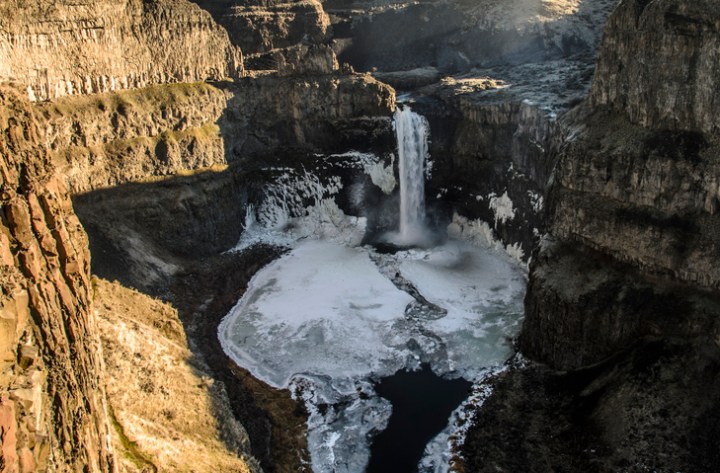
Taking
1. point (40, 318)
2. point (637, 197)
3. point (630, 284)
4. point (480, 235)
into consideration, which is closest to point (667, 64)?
point (637, 197)

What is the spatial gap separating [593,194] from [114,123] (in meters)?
28.7

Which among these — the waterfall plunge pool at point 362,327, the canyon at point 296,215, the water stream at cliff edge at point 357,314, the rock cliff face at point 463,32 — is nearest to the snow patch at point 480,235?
the canyon at point 296,215

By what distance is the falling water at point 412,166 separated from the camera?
52.8m

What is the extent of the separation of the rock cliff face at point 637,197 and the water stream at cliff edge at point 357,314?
207 inches

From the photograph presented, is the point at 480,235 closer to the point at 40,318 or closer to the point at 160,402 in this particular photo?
the point at 160,402

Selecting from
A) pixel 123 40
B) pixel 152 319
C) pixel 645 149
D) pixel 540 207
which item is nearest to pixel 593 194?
pixel 645 149

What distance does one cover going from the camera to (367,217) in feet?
174

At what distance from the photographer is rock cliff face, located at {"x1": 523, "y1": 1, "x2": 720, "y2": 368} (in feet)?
93.4

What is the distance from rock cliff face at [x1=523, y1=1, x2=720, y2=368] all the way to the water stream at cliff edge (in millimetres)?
5268

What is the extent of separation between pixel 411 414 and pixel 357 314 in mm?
9485

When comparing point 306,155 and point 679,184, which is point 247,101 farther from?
point 679,184

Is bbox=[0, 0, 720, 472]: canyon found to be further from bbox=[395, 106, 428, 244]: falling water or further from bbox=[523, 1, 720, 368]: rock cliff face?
bbox=[395, 106, 428, 244]: falling water

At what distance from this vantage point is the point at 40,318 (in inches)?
587

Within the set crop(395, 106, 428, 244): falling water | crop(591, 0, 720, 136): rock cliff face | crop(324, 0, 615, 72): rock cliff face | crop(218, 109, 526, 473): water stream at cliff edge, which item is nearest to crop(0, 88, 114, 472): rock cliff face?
crop(218, 109, 526, 473): water stream at cliff edge
